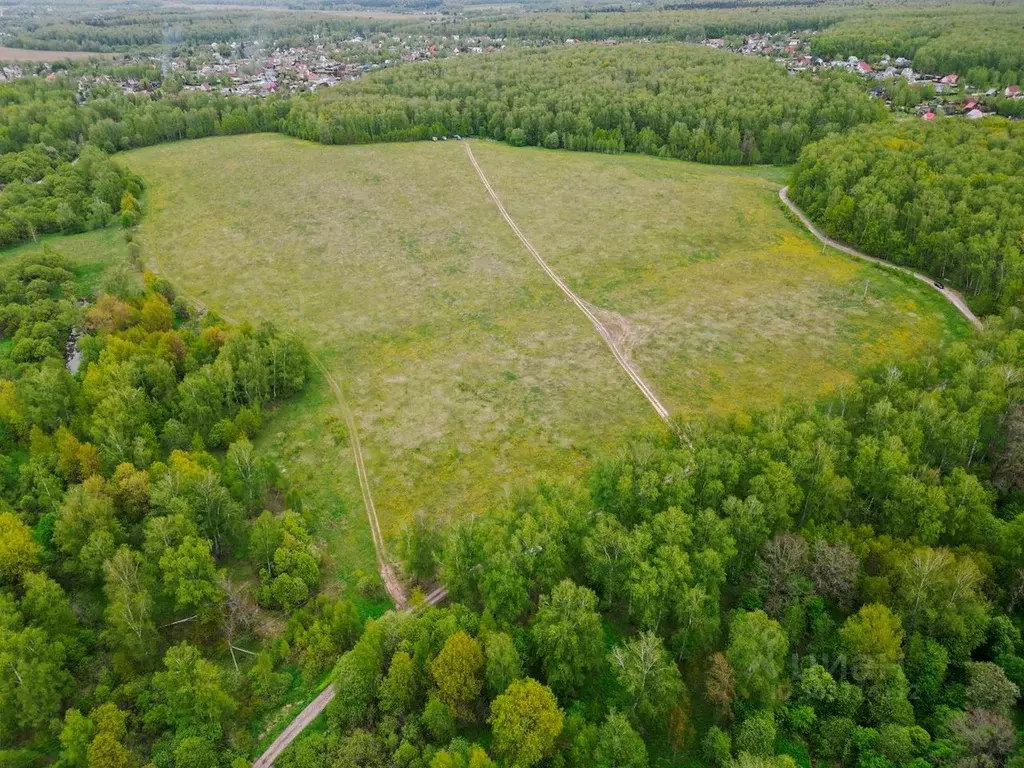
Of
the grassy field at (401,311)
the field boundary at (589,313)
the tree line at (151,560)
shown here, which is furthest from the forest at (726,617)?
the field boundary at (589,313)

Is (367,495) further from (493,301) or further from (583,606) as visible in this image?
(493,301)

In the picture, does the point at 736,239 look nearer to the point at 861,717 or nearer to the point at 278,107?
the point at 861,717

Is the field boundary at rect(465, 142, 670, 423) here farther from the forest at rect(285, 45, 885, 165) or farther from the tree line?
the tree line

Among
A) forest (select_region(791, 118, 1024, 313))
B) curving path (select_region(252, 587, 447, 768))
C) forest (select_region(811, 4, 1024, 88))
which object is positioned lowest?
curving path (select_region(252, 587, 447, 768))

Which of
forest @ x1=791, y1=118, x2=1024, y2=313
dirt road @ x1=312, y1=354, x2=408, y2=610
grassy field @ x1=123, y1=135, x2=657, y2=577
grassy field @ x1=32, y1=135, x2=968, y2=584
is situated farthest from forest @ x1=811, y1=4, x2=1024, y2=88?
dirt road @ x1=312, y1=354, x2=408, y2=610

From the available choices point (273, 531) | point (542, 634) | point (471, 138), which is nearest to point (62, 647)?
point (273, 531)

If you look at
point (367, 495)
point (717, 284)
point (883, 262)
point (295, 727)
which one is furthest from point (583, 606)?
point (883, 262)

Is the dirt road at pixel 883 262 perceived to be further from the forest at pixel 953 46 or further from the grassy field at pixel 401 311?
the forest at pixel 953 46
